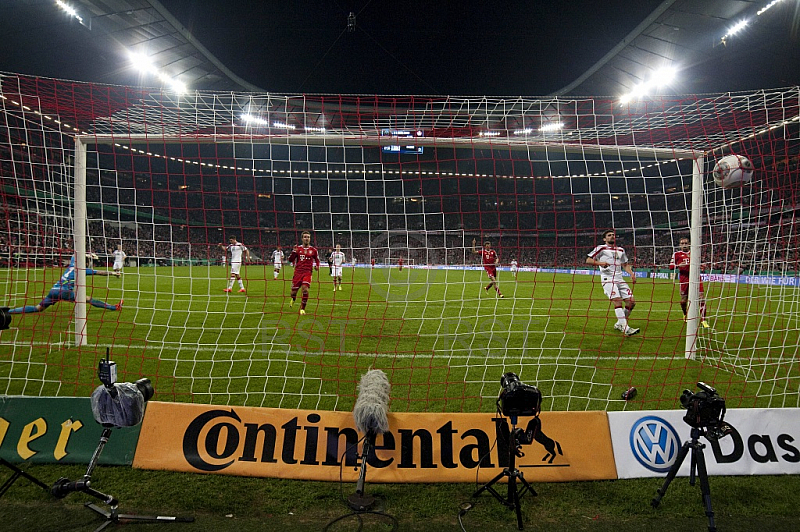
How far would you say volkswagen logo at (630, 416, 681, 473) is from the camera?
329 centimetres

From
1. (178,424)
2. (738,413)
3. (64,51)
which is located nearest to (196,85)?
(64,51)

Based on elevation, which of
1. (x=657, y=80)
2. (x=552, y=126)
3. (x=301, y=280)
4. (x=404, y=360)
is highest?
(x=657, y=80)

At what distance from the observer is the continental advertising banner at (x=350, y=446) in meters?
3.22

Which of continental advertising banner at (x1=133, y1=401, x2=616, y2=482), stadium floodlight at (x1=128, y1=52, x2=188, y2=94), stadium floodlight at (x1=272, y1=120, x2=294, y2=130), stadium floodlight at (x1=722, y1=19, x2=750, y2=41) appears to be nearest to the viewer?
continental advertising banner at (x1=133, y1=401, x2=616, y2=482)

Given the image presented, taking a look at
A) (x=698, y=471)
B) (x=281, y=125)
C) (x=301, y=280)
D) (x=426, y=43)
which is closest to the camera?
(x=698, y=471)

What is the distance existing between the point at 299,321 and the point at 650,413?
7.16 meters

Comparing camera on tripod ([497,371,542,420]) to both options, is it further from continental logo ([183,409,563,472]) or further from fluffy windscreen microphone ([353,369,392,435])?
fluffy windscreen microphone ([353,369,392,435])

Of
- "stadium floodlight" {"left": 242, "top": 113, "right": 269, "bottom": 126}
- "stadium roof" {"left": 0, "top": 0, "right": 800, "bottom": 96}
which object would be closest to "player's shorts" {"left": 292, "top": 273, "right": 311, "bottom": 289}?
"stadium floodlight" {"left": 242, "top": 113, "right": 269, "bottom": 126}

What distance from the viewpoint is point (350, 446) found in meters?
3.33

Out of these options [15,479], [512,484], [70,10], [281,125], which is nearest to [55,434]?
[15,479]

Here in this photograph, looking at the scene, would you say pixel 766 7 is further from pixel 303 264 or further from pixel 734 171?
pixel 303 264

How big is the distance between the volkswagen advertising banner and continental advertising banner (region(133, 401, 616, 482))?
146 mm

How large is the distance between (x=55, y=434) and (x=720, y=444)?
203 inches

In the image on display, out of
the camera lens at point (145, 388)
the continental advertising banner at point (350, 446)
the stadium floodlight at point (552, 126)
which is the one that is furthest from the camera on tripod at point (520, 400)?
the stadium floodlight at point (552, 126)
